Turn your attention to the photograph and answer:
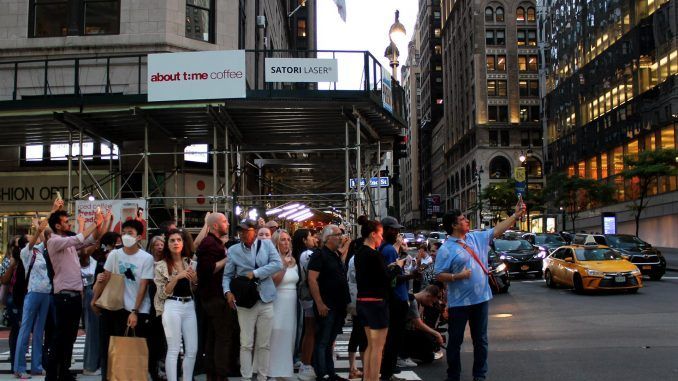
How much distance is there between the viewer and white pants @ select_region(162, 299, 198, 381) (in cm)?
691

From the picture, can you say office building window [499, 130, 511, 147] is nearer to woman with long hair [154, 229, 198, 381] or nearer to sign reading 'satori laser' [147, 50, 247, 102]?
sign reading 'satori laser' [147, 50, 247, 102]

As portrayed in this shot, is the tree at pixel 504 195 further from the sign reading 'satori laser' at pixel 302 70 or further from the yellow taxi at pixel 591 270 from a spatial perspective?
the sign reading 'satori laser' at pixel 302 70

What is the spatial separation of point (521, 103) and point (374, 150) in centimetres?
8148

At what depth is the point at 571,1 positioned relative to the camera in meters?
68.8

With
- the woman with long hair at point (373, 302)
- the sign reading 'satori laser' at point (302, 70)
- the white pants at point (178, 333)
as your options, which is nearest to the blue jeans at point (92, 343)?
the white pants at point (178, 333)

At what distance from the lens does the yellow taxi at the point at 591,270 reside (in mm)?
18062

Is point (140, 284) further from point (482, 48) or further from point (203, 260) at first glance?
point (482, 48)

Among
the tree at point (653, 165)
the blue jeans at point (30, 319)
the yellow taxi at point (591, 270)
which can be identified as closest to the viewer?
the blue jeans at point (30, 319)

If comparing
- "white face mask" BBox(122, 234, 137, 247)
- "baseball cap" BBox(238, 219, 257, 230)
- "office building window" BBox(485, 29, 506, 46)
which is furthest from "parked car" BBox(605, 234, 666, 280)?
"office building window" BBox(485, 29, 506, 46)

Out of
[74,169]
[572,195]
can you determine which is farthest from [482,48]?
[74,169]

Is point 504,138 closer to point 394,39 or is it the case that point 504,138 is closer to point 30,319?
point 394,39

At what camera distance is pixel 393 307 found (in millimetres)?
7977

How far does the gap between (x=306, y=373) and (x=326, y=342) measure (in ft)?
2.57

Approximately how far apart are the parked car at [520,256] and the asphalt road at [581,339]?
6106 millimetres
